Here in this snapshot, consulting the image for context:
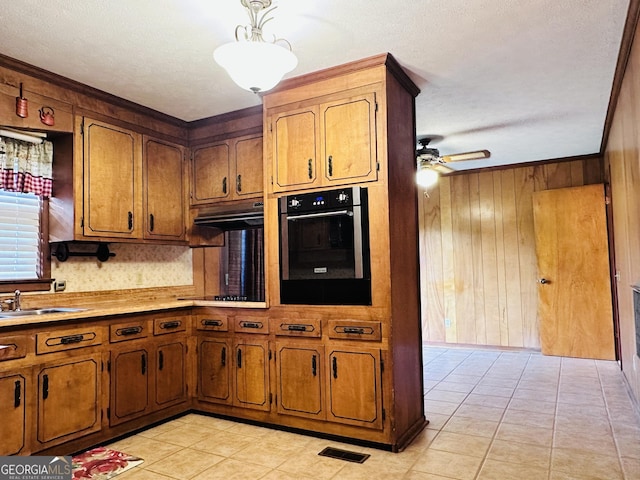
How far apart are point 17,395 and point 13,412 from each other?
0.09 m

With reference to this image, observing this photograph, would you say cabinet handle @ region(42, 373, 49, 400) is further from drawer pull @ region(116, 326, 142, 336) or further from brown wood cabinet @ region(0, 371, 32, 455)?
drawer pull @ region(116, 326, 142, 336)

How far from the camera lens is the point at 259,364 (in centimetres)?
327

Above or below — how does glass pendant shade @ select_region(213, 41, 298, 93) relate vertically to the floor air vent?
above

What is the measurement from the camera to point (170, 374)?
343 cm

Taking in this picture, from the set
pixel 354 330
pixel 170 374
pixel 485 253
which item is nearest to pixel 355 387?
pixel 354 330

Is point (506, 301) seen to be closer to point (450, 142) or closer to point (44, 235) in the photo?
point (450, 142)

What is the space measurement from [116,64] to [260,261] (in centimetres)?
199

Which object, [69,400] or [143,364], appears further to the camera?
[143,364]

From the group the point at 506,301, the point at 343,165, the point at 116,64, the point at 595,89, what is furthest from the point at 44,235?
the point at 506,301

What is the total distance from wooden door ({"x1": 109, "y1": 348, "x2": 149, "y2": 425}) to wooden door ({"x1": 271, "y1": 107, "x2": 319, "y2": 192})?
1.54 metres

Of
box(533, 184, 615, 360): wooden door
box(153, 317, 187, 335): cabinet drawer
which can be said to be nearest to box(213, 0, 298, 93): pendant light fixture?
box(153, 317, 187, 335): cabinet drawer

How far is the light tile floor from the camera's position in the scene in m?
2.50

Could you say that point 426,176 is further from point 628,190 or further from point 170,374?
point 170,374

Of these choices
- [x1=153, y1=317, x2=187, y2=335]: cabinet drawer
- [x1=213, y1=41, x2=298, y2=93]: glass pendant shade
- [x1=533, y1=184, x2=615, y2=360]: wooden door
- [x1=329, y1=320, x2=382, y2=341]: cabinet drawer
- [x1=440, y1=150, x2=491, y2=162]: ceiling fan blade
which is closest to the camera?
[x1=213, y1=41, x2=298, y2=93]: glass pendant shade
